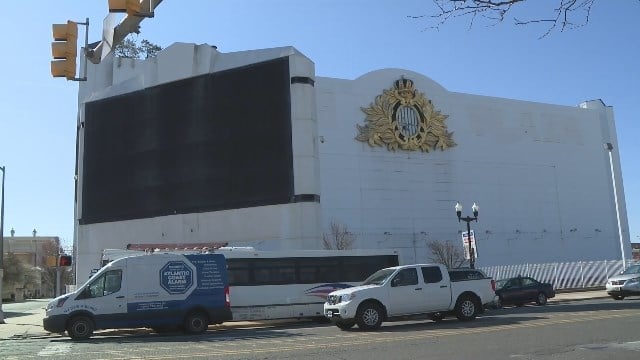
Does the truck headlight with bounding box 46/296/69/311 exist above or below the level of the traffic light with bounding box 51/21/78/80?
below

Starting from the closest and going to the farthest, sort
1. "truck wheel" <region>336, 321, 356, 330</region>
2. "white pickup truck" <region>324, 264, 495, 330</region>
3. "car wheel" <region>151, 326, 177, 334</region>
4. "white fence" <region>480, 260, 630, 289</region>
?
"white pickup truck" <region>324, 264, 495, 330</region> → "truck wheel" <region>336, 321, 356, 330</region> → "car wheel" <region>151, 326, 177, 334</region> → "white fence" <region>480, 260, 630, 289</region>

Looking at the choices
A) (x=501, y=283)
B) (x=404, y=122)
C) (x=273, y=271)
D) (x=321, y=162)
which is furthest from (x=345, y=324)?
(x=404, y=122)

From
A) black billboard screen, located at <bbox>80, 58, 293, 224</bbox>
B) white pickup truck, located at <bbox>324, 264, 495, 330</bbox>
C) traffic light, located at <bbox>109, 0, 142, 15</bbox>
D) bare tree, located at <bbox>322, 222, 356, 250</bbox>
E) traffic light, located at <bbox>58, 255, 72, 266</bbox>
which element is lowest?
white pickup truck, located at <bbox>324, 264, 495, 330</bbox>

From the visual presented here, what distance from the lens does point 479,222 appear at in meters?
62.9

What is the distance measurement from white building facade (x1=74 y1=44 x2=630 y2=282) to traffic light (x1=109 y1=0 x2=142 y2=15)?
2364cm

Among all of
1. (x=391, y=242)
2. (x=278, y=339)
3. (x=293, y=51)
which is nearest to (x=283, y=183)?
(x=293, y=51)

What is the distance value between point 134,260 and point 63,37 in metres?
9.94

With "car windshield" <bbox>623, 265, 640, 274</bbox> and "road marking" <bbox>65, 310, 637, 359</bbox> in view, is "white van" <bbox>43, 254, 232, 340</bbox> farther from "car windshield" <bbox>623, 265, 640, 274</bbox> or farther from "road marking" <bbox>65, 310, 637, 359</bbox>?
"car windshield" <bbox>623, 265, 640, 274</bbox>

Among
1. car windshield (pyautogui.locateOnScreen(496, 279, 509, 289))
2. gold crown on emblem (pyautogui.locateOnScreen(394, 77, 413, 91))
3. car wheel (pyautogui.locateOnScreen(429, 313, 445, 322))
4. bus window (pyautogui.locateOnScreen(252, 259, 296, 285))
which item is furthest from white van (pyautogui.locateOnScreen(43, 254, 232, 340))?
gold crown on emblem (pyautogui.locateOnScreen(394, 77, 413, 91))

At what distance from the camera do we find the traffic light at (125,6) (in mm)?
9453

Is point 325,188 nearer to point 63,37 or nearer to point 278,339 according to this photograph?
point 278,339

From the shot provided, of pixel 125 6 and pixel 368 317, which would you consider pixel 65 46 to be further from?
pixel 368 317

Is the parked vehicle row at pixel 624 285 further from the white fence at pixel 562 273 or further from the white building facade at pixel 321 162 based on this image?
the white building facade at pixel 321 162

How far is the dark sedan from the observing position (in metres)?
29.4
